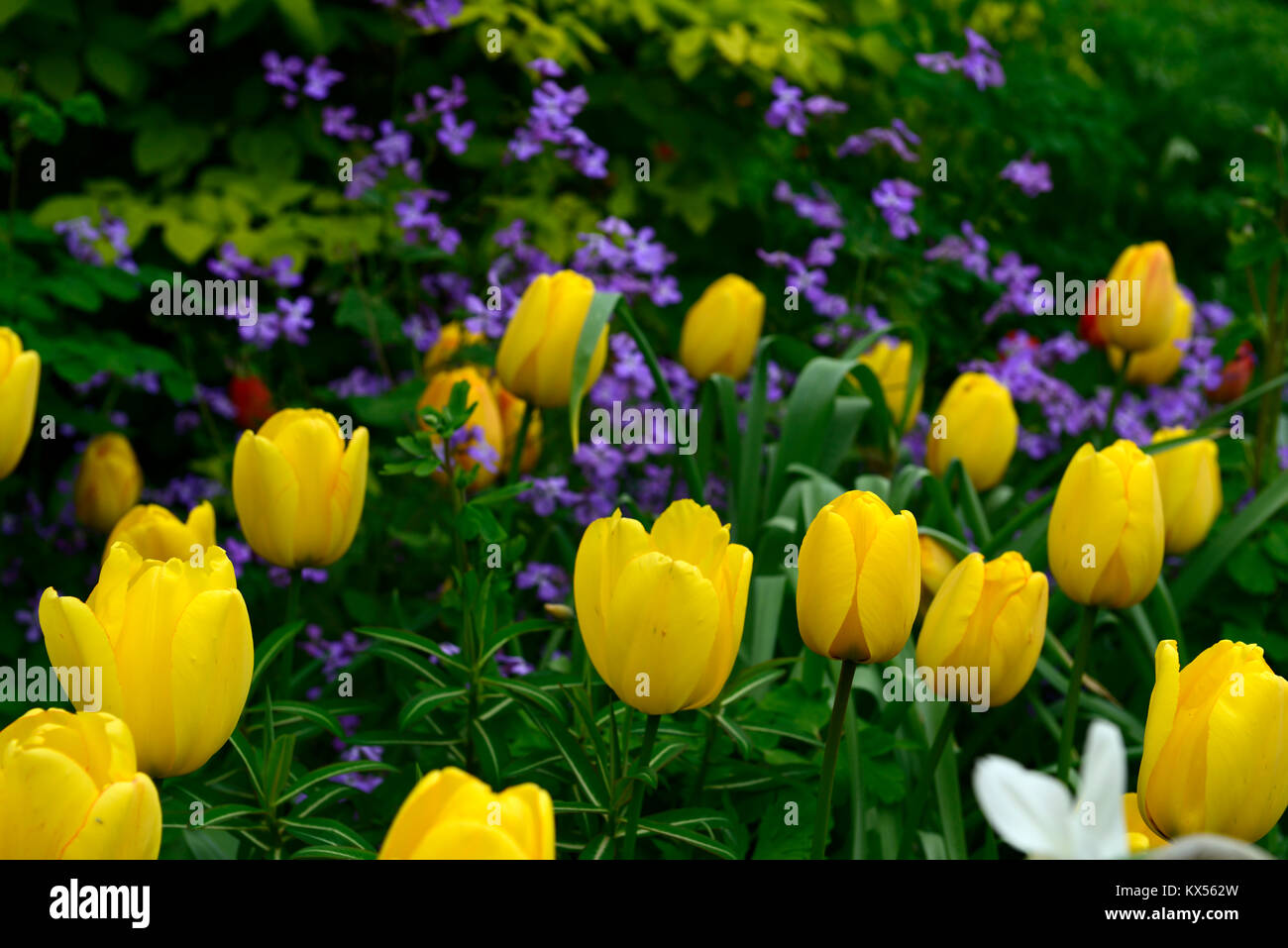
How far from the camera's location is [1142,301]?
8.20 ft

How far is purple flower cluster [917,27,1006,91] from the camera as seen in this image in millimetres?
2938

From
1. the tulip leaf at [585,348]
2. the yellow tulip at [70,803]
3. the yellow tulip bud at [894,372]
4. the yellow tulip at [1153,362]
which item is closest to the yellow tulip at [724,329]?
the yellow tulip bud at [894,372]

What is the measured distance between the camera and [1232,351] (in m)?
2.64

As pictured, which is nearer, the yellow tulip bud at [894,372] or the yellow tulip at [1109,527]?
the yellow tulip at [1109,527]

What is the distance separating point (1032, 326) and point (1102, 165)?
0.79 m

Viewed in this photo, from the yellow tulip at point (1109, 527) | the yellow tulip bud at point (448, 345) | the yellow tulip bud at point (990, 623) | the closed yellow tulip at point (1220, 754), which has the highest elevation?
the yellow tulip bud at point (448, 345)

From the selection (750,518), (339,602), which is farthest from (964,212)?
(339,602)

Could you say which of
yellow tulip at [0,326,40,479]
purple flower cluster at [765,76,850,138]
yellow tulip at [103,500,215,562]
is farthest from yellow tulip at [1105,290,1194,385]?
yellow tulip at [0,326,40,479]

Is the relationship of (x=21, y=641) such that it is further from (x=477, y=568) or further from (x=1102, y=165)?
(x=1102, y=165)

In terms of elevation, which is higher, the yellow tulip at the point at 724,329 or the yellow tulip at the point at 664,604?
the yellow tulip at the point at 724,329

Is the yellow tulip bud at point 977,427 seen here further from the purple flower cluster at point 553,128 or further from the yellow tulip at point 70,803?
the yellow tulip at point 70,803

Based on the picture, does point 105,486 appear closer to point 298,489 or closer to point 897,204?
point 298,489

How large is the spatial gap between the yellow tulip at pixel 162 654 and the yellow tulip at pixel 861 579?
51 cm

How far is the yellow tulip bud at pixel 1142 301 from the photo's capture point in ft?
8.20
